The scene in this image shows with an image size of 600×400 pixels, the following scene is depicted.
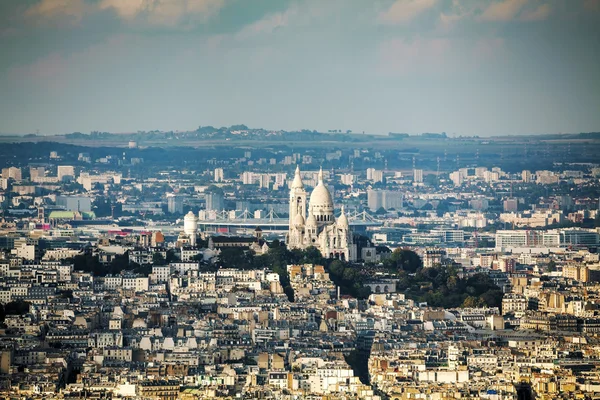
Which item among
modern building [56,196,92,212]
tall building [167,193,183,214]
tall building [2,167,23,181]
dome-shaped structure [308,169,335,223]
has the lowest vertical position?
tall building [167,193,183,214]

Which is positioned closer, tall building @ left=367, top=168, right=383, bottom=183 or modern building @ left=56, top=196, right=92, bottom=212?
modern building @ left=56, top=196, right=92, bottom=212

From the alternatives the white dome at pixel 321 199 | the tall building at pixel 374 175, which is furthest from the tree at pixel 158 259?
the tall building at pixel 374 175

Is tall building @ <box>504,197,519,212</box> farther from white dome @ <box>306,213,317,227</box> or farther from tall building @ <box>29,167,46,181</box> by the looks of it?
white dome @ <box>306,213,317,227</box>

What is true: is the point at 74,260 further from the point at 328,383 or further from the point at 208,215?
the point at 208,215

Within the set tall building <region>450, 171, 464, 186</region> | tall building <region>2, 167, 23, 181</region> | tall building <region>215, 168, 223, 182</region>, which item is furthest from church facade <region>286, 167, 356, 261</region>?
tall building <region>215, 168, 223, 182</region>

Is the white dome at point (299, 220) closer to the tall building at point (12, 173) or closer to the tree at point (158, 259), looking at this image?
the tree at point (158, 259)

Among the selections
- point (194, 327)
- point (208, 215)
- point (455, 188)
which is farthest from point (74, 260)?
point (455, 188)

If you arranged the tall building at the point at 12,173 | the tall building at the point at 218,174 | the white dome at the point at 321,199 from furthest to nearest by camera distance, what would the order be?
the tall building at the point at 218,174
the tall building at the point at 12,173
the white dome at the point at 321,199
